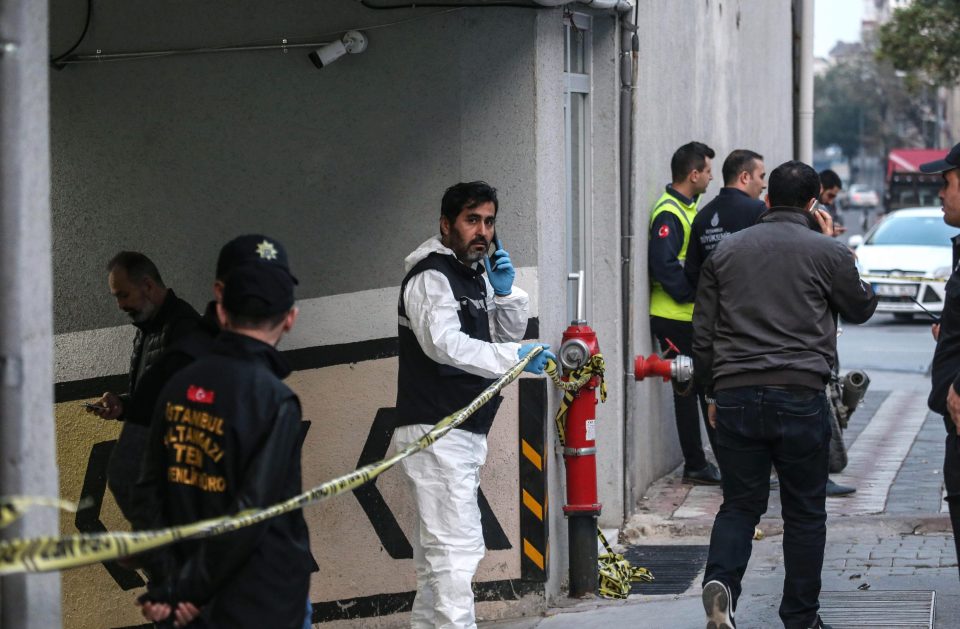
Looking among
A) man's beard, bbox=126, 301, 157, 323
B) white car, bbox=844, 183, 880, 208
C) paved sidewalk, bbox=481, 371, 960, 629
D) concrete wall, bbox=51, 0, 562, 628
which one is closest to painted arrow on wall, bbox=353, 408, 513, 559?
concrete wall, bbox=51, 0, 562, 628

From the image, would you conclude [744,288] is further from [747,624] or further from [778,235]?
[747,624]

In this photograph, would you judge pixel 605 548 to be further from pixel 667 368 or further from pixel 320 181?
pixel 320 181

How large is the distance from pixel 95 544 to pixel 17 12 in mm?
1186

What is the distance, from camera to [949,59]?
3194 centimetres

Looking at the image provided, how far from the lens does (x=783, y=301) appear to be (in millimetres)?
5312

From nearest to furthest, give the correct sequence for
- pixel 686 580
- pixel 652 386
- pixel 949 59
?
pixel 686 580
pixel 652 386
pixel 949 59

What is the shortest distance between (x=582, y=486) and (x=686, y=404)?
2.55 m

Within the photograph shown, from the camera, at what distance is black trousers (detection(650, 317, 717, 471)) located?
8.35 metres

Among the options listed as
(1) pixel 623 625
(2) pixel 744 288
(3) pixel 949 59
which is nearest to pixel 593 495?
(1) pixel 623 625

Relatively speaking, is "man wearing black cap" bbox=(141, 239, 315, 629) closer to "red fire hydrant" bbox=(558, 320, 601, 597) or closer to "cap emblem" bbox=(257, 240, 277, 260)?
"cap emblem" bbox=(257, 240, 277, 260)

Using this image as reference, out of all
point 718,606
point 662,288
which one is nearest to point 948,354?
point 718,606

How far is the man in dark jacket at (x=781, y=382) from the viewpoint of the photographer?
5.29 m

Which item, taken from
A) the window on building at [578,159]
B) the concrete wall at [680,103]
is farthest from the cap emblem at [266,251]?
the concrete wall at [680,103]

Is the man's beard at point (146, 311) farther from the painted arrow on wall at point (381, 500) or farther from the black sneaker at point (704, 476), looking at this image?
the black sneaker at point (704, 476)
